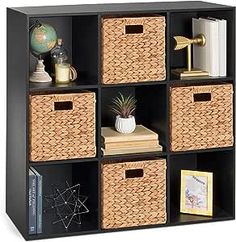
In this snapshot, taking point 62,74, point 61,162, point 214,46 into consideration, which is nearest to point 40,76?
point 62,74

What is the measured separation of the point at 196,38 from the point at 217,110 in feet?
1.26

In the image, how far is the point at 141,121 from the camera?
5.81 metres

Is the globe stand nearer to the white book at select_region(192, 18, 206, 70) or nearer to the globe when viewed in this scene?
the globe

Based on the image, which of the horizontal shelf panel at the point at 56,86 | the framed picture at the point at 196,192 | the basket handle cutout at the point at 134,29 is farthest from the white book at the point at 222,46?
the horizontal shelf panel at the point at 56,86

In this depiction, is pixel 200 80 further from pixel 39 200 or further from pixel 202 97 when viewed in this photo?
pixel 39 200

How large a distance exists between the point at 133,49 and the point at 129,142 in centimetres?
46

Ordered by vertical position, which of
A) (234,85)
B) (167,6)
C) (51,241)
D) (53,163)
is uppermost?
(167,6)

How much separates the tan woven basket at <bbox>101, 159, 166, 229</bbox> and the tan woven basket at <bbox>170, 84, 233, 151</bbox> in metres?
0.18

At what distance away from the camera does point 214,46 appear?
5.57m

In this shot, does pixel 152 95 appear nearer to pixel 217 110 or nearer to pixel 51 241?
pixel 217 110

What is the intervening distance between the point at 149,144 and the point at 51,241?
27.1 inches

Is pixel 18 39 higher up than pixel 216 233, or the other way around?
Result: pixel 18 39

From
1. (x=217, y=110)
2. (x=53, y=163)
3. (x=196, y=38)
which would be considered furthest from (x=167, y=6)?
(x=53, y=163)

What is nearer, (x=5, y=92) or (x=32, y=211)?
(x=32, y=211)
